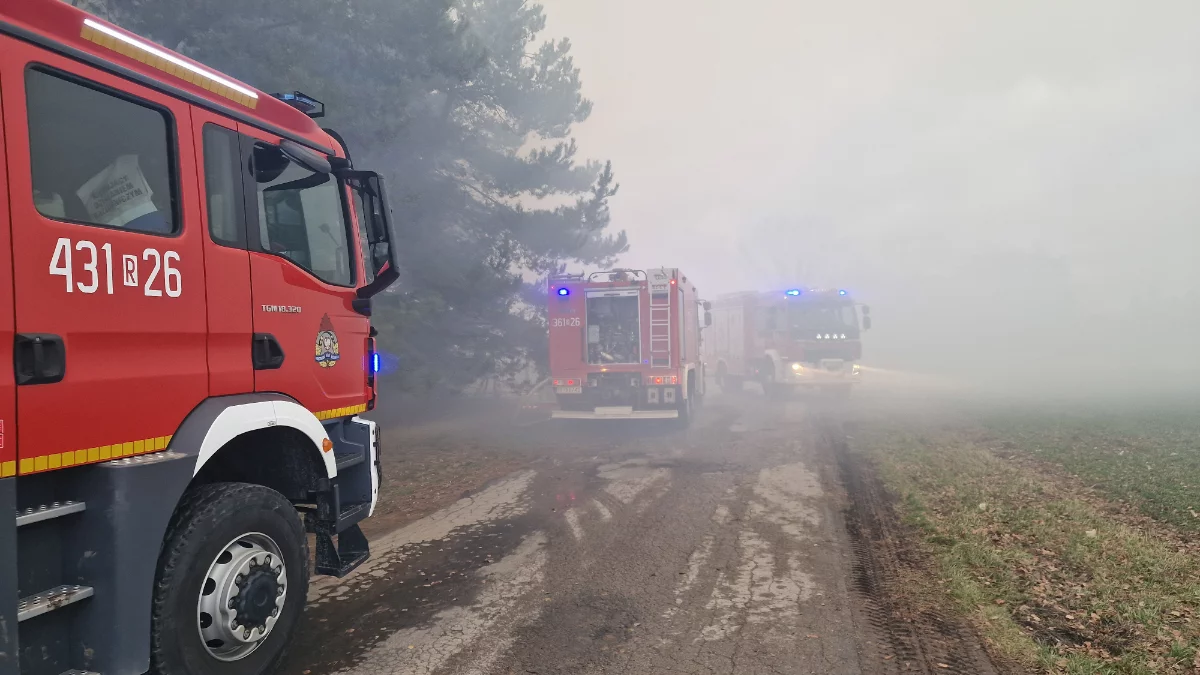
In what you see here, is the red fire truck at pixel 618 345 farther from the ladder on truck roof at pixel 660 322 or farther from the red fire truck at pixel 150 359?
the red fire truck at pixel 150 359

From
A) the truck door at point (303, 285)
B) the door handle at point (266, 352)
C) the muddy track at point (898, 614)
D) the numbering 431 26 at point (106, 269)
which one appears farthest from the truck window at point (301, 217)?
the muddy track at point (898, 614)

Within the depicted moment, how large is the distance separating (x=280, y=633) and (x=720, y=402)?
16808 mm

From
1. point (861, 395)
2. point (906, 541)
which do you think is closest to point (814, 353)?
point (861, 395)

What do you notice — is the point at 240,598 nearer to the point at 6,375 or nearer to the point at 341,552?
the point at 341,552

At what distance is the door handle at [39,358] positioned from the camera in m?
2.32

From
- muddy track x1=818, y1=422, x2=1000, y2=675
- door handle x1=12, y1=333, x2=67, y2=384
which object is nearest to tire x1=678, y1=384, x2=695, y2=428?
muddy track x1=818, y1=422, x2=1000, y2=675

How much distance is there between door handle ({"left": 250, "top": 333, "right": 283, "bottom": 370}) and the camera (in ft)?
11.2

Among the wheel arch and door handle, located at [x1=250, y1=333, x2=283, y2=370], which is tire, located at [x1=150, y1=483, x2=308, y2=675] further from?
door handle, located at [x1=250, y1=333, x2=283, y2=370]

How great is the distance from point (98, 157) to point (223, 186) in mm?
589

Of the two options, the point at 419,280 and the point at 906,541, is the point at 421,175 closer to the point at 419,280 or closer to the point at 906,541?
the point at 419,280

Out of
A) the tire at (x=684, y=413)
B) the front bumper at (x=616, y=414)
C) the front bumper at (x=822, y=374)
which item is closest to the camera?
the front bumper at (x=616, y=414)

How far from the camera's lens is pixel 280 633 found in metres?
3.36

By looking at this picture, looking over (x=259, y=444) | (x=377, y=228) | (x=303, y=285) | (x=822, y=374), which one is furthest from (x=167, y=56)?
(x=822, y=374)

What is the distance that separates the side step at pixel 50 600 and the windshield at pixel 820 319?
1739cm
